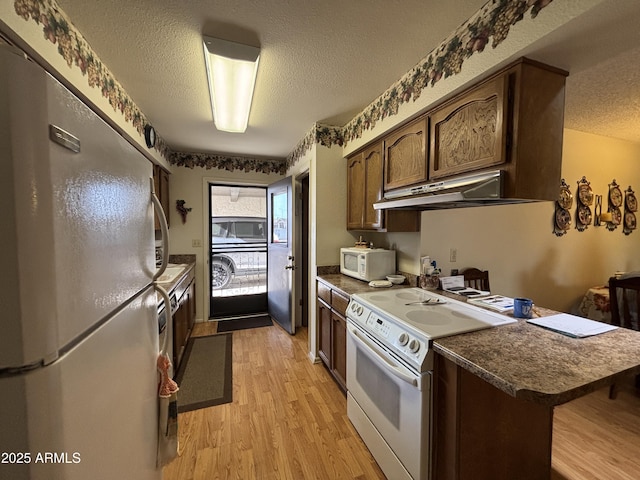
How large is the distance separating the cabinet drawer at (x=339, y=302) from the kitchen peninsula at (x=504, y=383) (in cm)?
89

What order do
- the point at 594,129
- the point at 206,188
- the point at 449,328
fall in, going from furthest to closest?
the point at 206,188 < the point at 594,129 < the point at 449,328

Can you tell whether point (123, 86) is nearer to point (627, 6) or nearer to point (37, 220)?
point (37, 220)

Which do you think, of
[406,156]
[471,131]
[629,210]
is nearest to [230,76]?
[406,156]

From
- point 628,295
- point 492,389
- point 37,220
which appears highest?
point 37,220

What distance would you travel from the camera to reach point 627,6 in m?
0.88

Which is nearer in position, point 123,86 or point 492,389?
point 492,389

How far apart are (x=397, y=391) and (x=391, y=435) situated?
267 mm

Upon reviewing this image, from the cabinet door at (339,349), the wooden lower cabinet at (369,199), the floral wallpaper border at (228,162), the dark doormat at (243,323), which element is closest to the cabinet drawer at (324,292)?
the cabinet door at (339,349)

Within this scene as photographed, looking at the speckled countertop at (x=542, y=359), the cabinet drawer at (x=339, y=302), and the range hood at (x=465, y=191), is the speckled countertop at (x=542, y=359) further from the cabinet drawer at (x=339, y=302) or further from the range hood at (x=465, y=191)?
the cabinet drawer at (x=339, y=302)

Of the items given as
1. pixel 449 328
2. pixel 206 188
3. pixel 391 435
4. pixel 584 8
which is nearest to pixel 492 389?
pixel 449 328

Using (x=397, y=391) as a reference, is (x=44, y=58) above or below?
above

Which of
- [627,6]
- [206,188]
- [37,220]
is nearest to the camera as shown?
[37,220]

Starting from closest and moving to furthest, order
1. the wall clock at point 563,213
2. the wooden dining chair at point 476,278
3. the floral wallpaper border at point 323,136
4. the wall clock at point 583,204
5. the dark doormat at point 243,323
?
the wooden dining chair at point 476,278
the floral wallpaper border at point 323,136
the wall clock at point 563,213
the wall clock at point 583,204
the dark doormat at point 243,323

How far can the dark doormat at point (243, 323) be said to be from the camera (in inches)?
137
